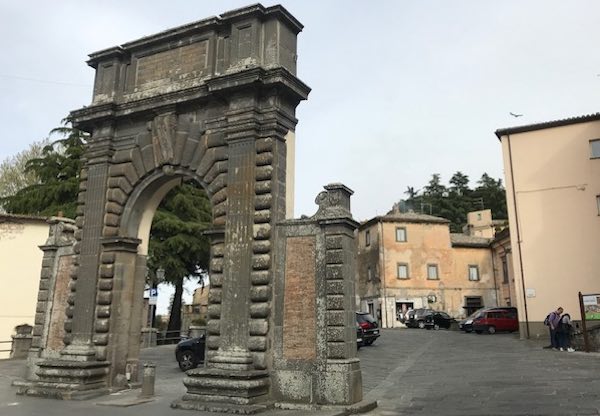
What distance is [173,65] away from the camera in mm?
12453

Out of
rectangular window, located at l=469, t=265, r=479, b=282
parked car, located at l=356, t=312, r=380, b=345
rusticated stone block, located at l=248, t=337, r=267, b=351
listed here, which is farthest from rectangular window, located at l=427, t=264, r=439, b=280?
rusticated stone block, located at l=248, t=337, r=267, b=351

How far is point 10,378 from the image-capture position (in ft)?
48.0

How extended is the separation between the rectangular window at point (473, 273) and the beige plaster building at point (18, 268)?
31742 mm

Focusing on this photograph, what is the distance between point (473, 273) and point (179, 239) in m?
27.0

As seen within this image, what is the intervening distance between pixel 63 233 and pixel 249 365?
7.08 m

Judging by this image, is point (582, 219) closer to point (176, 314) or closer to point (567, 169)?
point (567, 169)

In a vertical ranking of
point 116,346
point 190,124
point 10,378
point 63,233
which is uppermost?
point 190,124

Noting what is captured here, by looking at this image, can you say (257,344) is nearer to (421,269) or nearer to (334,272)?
(334,272)

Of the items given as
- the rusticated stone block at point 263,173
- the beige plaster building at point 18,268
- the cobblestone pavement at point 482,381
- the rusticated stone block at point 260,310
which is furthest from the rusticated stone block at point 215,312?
the beige plaster building at point 18,268

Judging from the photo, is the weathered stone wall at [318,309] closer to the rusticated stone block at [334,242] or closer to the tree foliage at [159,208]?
the rusticated stone block at [334,242]

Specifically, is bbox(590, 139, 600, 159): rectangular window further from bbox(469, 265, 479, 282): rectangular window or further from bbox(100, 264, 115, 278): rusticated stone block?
bbox(469, 265, 479, 282): rectangular window

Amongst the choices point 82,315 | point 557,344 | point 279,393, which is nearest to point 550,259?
point 557,344

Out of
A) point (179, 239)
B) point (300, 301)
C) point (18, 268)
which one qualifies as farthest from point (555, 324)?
point (18, 268)

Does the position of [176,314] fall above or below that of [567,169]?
below
